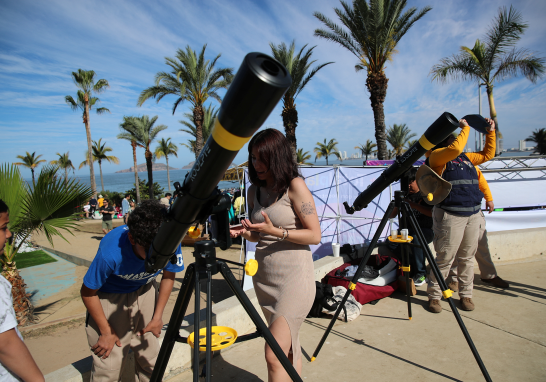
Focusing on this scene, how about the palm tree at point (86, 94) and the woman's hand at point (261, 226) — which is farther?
the palm tree at point (86, 94)

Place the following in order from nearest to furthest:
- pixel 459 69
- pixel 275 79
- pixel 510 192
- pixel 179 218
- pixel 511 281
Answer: pixel 275 79 < pixel 179 218 < pixel 511 281 < pixel 510 192 < pixel 459 69

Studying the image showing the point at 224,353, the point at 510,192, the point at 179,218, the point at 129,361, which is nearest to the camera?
the point at 179,218

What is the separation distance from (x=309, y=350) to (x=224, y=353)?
32.0 inches

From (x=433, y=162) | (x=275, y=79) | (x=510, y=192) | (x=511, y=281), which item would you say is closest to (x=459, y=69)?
(x=510, y=192)

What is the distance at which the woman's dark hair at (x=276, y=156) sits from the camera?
6.26 feet

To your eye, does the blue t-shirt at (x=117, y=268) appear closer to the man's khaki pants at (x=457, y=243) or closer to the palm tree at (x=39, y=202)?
the palm tree at (x=39, y=202)

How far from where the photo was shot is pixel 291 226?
1.97 meters

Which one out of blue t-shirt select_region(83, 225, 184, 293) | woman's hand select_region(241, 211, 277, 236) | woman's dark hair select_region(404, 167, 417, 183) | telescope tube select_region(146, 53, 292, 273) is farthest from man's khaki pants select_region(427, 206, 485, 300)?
telescope tube select_region(146, 53, 292, 273)

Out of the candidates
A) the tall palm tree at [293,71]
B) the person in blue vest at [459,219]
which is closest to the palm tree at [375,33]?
the tall palm tree at [293,71]

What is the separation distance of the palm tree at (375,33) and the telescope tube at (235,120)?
41.5 ft

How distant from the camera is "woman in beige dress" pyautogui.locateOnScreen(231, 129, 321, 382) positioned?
73.2 inches

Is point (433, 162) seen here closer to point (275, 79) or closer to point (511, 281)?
point (511, 281)

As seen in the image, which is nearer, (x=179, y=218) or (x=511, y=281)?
(x=179, y=218)

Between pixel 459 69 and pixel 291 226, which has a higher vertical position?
pixel 459 69
